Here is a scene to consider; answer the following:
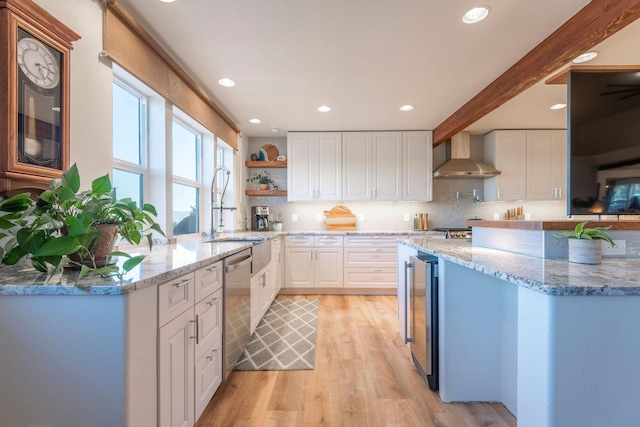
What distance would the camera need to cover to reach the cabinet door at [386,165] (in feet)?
14.5

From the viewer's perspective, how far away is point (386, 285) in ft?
13.7

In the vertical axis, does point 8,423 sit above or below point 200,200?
below

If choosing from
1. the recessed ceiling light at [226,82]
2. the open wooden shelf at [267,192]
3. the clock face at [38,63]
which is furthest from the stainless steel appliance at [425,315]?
the open wooden shelf at [267,192]

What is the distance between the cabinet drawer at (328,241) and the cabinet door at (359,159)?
779 mm

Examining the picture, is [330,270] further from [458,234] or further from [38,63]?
[38,63]

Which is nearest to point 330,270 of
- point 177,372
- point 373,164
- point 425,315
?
point 373,164

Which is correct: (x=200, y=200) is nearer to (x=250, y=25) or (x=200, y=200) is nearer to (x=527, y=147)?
(x=250, y=25)

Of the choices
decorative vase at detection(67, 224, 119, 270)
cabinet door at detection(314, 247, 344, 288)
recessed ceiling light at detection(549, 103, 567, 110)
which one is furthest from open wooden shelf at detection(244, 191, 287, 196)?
recessed ceiling light at detection(549, 103, 567, 110)

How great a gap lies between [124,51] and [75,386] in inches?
70.1

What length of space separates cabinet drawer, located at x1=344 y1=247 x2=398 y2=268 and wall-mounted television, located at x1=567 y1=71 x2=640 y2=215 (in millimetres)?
2151

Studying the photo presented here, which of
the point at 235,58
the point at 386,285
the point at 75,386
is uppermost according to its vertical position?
the point at 235,58

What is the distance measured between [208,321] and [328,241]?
267 cm

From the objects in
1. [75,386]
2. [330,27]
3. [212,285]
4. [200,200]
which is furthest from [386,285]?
[75,386]

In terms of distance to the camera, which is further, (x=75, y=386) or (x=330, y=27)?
(x=330, y=27)
